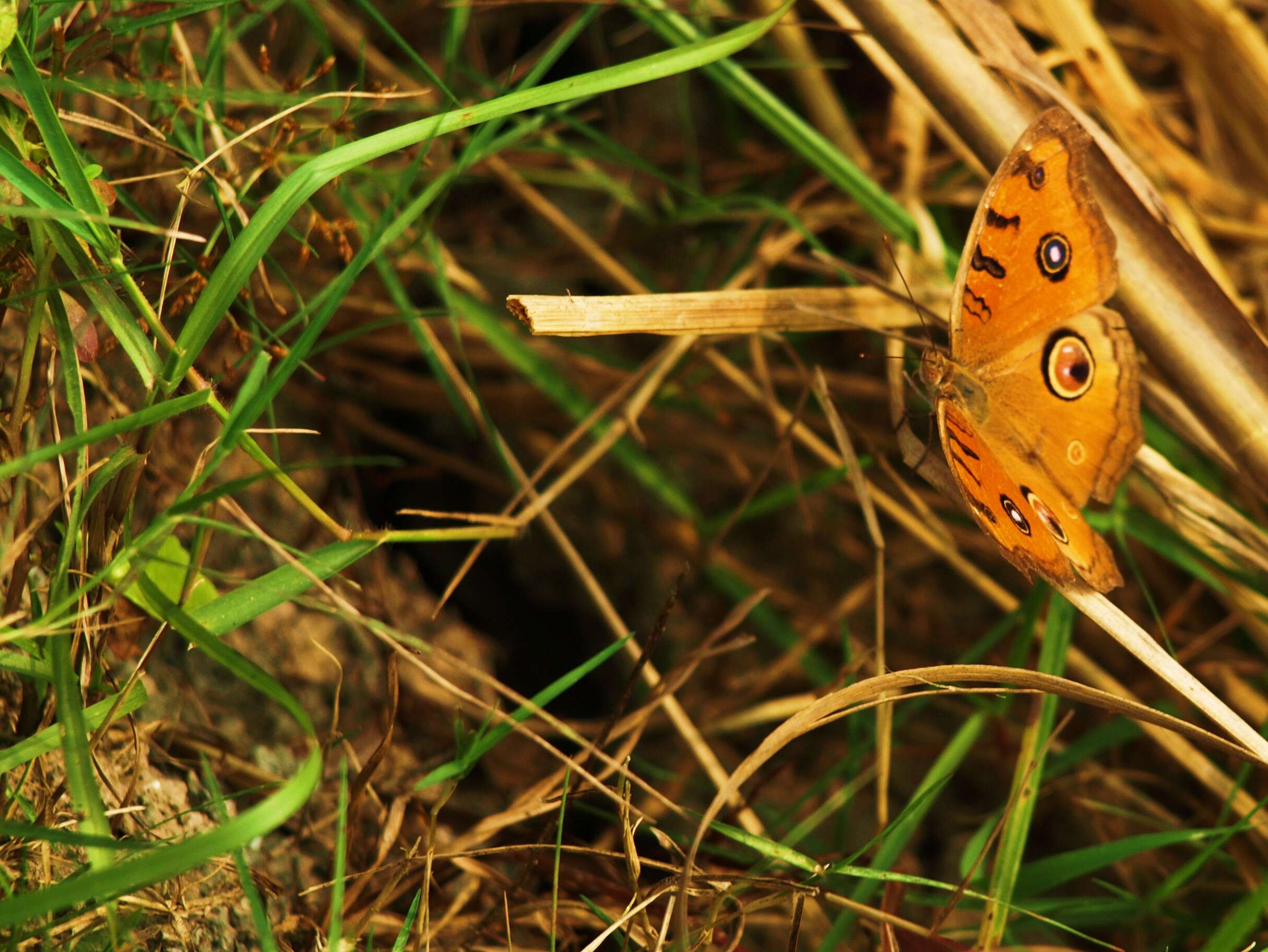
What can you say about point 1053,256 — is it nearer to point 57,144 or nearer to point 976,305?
point 976,305

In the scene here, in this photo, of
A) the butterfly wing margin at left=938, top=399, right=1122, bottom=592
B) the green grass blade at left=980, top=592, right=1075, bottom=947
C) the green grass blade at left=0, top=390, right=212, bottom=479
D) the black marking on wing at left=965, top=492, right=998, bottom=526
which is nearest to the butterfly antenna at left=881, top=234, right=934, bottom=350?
the butterfly wing margin at left=938, top=399, right=1122, bottom=592

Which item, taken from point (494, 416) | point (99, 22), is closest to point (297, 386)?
point (494, 416)

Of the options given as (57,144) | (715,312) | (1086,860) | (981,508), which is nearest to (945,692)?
(981,508)

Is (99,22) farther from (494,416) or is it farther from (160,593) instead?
(494,416)

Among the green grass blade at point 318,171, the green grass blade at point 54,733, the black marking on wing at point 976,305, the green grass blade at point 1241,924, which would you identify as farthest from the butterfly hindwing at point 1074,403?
the green grass blade at point 54,733

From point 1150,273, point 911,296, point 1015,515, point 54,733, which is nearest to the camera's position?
point 54,733

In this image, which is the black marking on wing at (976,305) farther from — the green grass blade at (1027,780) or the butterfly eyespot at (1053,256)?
the green grass blade at (1027,780)
